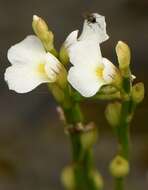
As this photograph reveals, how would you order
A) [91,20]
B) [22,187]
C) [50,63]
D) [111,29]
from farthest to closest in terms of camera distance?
[111,29] → [22,187] → [91,20] → [50,63]

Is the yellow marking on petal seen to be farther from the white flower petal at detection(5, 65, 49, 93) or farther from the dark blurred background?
the dark blurred background

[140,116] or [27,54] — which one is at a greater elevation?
[27,54]

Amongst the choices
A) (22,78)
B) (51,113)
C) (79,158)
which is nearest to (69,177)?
(79,158)

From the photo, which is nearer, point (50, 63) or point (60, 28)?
point (50, 63)

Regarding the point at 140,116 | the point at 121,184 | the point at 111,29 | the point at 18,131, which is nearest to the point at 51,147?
the point at 18,131

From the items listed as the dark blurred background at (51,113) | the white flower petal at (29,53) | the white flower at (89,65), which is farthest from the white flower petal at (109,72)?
the dark blurred background at (51,113)

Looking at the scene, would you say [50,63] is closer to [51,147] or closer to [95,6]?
[51,147]
